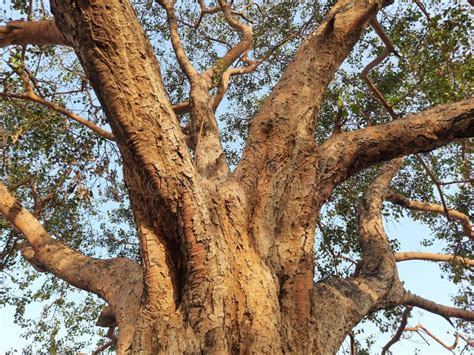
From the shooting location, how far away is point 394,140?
3135 millimetres

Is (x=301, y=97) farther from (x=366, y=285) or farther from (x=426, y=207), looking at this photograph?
(x=426, y=207)

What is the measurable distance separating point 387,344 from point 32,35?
19.3 feet

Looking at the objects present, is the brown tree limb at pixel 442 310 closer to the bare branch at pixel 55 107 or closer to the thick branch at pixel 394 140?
the thick branch at pixel 394 140

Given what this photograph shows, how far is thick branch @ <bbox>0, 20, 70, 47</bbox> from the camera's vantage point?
314cm

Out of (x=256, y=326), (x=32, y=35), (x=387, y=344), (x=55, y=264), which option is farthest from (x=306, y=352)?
(x=387, y=344)

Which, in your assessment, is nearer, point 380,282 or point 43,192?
point 380,282

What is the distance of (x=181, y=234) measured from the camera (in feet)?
7.59

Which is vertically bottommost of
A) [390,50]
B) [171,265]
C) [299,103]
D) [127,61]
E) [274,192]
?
[171,265]

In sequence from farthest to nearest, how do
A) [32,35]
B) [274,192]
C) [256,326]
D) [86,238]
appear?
[86,238]
[32,35]
[274,192]
[256,326]

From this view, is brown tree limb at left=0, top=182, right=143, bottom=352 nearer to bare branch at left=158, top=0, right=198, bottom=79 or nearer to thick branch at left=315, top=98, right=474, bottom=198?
thick branch at left=315, top=98, right=474, bottom=198

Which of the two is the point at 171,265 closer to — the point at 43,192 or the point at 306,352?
the point at 306,352

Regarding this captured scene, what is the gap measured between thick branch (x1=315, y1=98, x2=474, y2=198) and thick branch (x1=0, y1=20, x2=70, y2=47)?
2106 millimetres

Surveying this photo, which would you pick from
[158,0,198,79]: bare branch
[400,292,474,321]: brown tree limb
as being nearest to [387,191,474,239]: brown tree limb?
[400,292,474,321]: brown tree limb

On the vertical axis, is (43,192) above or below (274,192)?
above
